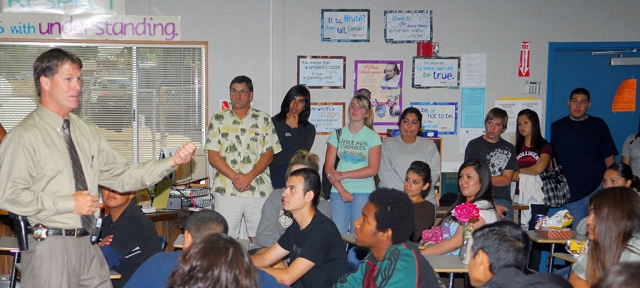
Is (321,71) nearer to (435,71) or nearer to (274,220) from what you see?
(435,71)

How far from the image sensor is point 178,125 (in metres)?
7.16

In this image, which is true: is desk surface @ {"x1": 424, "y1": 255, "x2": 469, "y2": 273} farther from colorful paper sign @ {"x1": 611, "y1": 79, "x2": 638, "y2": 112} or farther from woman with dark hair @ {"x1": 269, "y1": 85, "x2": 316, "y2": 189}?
colorful paper sign @ {"x1": 611, "y1": 79, "x2": 638, "y2": 112}

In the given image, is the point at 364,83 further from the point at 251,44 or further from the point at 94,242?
the point at 94,242

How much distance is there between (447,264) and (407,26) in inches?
151

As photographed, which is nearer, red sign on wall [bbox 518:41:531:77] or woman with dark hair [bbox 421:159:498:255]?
woman with dark hair [bbox 421:159:498:255]

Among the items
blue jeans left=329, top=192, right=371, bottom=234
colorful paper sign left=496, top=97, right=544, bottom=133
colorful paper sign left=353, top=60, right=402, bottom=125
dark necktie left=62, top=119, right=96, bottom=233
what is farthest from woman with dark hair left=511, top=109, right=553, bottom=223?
dark necktie left=62, top=119, right=96, bottom=233

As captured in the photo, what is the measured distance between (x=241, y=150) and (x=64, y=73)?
293 cm

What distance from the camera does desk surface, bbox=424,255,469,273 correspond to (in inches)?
154

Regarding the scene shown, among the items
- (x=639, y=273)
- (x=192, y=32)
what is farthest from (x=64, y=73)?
(x=192, y=32)

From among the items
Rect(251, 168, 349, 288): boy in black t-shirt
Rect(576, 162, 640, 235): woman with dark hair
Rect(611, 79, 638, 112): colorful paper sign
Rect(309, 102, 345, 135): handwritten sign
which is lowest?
Rect(251, 168, 349, 288): boy in black t-shirt

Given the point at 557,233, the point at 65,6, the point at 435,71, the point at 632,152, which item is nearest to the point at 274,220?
the point at 557,233

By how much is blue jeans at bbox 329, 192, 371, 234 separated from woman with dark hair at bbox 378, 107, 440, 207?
0.33 m

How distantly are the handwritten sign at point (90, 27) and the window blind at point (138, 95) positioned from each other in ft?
0.36

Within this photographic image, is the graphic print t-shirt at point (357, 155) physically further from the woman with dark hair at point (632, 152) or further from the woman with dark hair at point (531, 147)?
the woman with dark hair at point (632, 152)
